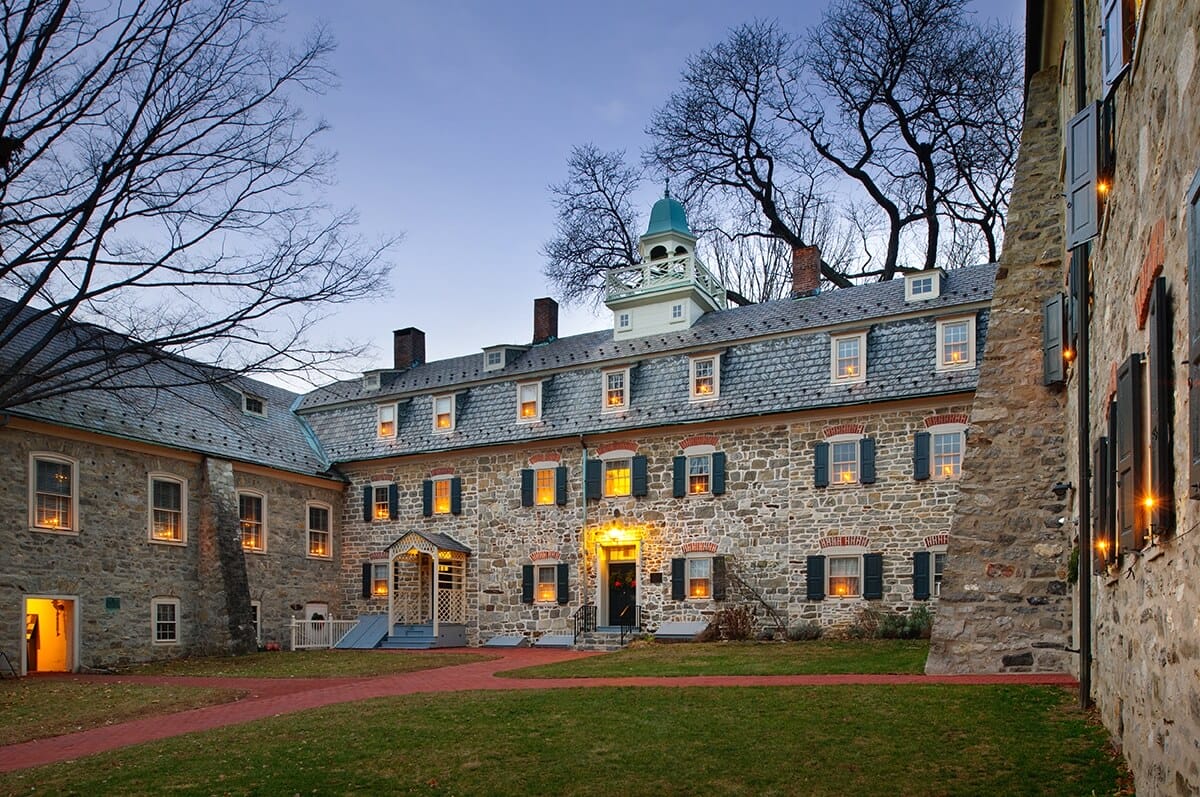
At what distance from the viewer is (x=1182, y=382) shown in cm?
422

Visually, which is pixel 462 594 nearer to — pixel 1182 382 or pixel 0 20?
pixel 0 20

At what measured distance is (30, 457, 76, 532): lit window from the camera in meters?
18.7

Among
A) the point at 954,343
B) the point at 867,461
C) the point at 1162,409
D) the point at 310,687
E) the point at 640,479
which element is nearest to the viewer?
the point at 1162,409

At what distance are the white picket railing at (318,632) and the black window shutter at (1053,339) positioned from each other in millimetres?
18465

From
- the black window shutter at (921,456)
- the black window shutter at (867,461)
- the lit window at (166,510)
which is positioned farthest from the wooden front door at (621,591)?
the lit window at (166,510)

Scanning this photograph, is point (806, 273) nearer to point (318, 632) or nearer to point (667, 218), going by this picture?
point (667, 218)

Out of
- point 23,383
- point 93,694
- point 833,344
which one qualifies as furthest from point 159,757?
point 833,344

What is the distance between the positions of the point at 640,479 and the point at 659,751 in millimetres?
14107

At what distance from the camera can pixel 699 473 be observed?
21516 millimetres

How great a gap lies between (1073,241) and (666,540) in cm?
1437

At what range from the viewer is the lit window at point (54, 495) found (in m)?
18.7

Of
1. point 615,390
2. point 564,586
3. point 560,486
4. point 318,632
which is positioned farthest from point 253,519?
point 615,390

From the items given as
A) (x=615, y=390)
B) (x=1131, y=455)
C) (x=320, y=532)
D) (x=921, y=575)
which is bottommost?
(x=921, y=575)

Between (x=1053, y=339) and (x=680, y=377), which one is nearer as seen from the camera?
(x=1053, y=339)
